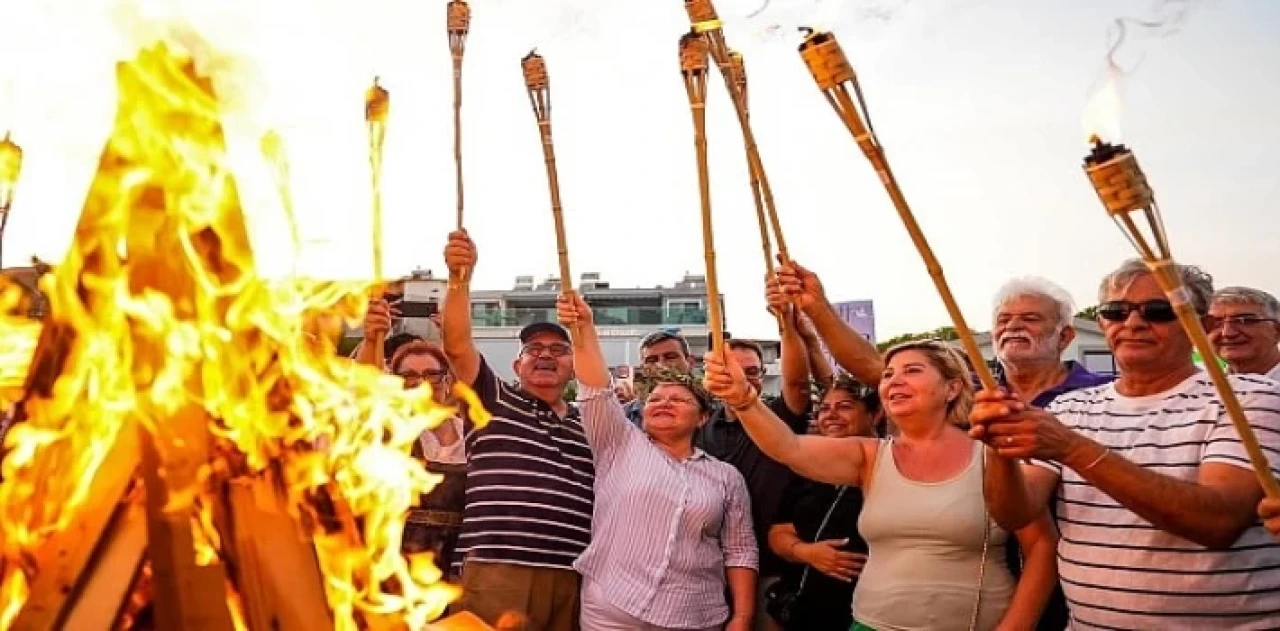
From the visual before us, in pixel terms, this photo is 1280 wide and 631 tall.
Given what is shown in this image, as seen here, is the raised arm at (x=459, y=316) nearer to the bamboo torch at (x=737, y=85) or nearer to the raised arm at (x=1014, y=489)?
the bamboo torch at (x=737, y=85)

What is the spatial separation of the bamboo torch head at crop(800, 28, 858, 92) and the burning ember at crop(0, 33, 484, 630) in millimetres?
1679

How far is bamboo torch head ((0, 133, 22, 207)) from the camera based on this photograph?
4.78 metres

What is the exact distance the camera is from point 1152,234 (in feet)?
9.97

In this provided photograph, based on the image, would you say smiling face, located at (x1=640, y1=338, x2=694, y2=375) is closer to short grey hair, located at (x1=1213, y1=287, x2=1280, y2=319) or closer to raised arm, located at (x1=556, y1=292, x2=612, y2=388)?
raised arm, located at (x1=556, y1=292, x2=612, y2=388)

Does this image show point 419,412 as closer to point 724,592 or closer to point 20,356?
point 20,356

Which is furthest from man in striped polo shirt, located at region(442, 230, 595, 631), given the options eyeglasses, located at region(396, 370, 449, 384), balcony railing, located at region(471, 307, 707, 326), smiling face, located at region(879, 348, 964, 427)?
balcony railing, located at region(471, 307, 707, 326)

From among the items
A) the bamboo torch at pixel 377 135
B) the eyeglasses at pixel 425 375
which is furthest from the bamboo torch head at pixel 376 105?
the eyeglasses at pixel 425 375

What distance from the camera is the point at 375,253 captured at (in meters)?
5.13

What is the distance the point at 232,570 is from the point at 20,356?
1137 mm

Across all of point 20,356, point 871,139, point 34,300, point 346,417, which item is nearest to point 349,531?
point 346,417

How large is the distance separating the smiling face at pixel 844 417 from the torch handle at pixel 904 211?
1.98 m

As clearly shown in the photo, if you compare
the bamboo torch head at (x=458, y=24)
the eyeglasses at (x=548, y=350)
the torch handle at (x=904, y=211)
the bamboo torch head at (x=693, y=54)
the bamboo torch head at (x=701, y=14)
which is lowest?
the eyeglasses at (x=548, y=350)

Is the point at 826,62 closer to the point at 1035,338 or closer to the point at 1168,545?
the point at 1168,545

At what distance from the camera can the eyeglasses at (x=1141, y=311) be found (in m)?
3.61
